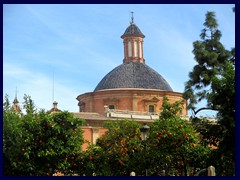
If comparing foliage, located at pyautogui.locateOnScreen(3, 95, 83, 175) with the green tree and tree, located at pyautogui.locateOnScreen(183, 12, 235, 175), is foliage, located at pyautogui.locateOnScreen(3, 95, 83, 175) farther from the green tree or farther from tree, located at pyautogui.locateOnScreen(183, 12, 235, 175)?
tree, located at pyautogui.locateOnScreen(183, 12, 235, 175)

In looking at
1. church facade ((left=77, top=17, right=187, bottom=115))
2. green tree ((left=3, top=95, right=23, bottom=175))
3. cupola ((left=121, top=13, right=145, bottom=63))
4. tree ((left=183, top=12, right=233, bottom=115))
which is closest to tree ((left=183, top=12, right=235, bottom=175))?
tree ((left=183, top=12, right=233, bottom=115))

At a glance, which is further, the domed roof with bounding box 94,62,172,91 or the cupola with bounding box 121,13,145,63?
the cupola with bounding box 121,13,145,63

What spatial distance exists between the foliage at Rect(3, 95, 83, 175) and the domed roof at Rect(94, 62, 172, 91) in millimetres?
18133

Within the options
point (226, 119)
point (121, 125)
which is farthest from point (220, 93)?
point (121, 125)

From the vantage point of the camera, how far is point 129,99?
38219mm

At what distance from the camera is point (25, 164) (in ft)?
65.0

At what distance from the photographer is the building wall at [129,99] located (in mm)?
38156

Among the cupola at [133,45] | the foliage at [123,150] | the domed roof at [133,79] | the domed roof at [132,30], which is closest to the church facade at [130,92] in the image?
the domed roof at [133,79]

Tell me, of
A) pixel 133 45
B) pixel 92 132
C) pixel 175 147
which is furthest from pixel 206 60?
pixel 133 45

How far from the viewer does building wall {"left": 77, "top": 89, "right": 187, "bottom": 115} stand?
38.2m

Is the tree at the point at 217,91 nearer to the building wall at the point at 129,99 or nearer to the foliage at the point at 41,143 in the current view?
the foliage at the point at 41,143

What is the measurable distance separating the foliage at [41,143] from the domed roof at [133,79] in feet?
59.5

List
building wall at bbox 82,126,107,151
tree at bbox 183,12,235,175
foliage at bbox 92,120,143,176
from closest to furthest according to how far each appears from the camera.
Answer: tree at bbox 183,12,235,175, foliage at bbox 92,120,143,176, building wall at bbox 82,126,107,151

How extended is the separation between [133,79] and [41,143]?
66.1ft
